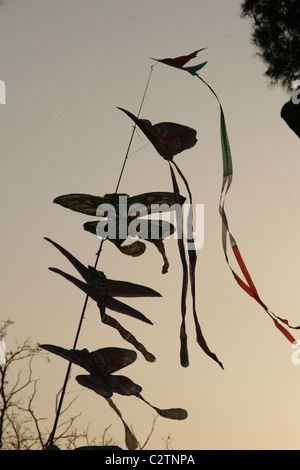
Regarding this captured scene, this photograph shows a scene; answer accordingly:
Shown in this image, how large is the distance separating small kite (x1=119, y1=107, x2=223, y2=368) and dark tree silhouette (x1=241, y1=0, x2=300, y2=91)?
3.24m

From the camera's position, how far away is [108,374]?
98 centimetres

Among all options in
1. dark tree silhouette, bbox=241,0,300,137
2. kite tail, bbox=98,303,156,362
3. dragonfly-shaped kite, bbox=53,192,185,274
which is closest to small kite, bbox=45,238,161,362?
kite tail, bbox=98,303,156,362

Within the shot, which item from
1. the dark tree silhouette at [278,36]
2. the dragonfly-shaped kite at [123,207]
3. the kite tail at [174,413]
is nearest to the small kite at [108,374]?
the kite tail at [174,413]

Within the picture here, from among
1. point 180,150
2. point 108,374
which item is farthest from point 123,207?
point 108,374

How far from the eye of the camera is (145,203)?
1110 mm

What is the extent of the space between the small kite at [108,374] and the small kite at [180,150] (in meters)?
0.09

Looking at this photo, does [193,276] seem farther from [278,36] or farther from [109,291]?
[278,36]

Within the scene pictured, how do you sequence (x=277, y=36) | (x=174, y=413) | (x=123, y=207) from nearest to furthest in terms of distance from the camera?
(x=174, y=413) < (x=123, y=207) < (x=277, y=36)

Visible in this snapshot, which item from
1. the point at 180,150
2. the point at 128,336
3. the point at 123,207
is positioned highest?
the point at 180,150

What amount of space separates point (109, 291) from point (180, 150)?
0.32 meters

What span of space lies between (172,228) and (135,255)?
0.39ft

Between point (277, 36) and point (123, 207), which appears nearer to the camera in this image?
point (123, 207)

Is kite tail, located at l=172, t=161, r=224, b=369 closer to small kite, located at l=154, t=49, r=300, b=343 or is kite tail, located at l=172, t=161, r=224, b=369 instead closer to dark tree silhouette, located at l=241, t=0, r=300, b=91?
small kite, located at l=154, t=49, r=300, b=343
